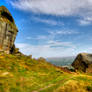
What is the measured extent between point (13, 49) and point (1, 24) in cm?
929

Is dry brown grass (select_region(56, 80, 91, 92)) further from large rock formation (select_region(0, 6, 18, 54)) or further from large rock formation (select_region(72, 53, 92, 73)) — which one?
large rock formation (select_region(72, 53, 92, 73))

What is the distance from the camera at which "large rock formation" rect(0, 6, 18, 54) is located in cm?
2648

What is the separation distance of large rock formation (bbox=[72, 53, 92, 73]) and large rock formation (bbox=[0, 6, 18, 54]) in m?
22.8

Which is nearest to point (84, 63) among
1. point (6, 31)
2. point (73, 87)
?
point (73, 87)

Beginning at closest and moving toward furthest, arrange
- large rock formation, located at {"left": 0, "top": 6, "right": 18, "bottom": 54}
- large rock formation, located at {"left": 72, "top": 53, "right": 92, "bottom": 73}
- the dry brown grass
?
the dry brown grass < large rock formation, located at {"left": 0, "top": 6, "right": 18, "bottom": 54} < large rock formation, located at {"left": 72, "top": 53, "right": 92, "bottom": 73}

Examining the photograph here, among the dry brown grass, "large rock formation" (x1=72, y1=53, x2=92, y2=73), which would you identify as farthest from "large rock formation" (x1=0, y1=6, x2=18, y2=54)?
"large rock formation" (x1=72, y1=53, x2=92, y2=73)

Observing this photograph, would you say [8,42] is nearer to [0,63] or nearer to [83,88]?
[0,63]

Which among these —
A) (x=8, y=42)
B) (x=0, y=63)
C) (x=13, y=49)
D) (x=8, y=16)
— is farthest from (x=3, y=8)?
(x=0, y=63)

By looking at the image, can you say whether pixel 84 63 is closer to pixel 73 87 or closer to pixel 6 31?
pixel 73 87

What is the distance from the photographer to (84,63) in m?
30.8

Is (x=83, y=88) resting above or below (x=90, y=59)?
below

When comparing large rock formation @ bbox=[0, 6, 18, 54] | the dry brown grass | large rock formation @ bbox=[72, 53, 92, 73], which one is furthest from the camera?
large rock formation @ bbox=[72, 53, 92, 73]

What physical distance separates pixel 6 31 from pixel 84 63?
84.2 ft

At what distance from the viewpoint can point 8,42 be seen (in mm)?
28688
